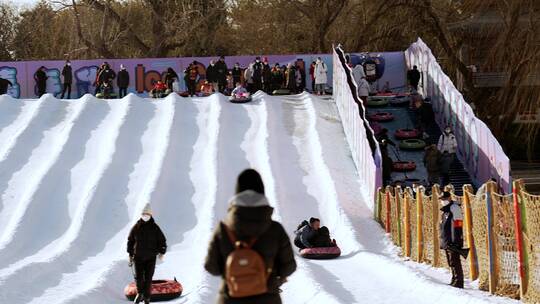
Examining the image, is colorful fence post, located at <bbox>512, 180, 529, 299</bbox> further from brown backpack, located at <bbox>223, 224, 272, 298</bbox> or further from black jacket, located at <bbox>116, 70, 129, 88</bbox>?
black jacket, located at <bbox>116, 70, 129, 88</bbox>

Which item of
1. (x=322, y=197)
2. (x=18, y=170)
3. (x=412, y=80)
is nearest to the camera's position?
(x=322, y=197)

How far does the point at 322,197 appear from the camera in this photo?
23.4 meters

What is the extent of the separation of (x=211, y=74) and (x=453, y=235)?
74.5 feet

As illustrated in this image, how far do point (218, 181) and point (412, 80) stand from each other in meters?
9.96

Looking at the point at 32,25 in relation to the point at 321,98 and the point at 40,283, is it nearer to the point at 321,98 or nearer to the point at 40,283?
the point at 321,98

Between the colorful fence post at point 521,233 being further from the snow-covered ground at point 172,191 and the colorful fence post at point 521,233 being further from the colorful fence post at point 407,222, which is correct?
the colorful fence post at point 407,222

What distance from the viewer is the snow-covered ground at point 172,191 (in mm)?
14090

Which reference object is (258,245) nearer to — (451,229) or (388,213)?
(451,229)

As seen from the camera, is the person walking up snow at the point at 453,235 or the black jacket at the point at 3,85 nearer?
the person walking up snow at the point at 453,235

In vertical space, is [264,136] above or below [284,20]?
below

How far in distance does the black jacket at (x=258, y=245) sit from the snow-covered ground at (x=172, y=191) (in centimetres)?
492

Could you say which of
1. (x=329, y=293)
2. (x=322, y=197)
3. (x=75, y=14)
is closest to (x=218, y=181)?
(x=322, y=197)

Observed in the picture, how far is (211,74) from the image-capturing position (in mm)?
34344

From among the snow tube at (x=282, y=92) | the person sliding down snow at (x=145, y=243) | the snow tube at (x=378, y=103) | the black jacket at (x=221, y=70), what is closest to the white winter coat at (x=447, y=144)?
the snow tube at (x=378, y=103)
